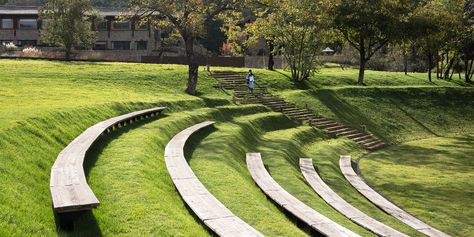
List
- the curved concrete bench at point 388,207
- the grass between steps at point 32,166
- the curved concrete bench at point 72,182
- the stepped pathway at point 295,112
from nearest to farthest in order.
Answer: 1. the grass between steps at point 32,166
2. the curved concrete bench at point 72,182
3. the curved concrete bench at point 388,207
4. the stepped pathway at point 295,112

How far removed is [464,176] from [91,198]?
22.1 metres

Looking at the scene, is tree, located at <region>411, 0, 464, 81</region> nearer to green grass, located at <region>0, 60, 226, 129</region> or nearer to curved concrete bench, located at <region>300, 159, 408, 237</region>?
green grass, located at <region>0, 60, 226, 129</region>

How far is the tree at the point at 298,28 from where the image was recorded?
46.8 m

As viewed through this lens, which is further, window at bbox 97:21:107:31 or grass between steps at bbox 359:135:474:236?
window at bbox 97:21:107:31

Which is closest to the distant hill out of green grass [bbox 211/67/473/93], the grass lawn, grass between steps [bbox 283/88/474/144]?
green grass [bbox 211/67/473/93]

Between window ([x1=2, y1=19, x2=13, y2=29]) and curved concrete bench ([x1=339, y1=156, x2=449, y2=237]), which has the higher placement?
window ([x1=2, y1=19, x2=13, y2=29])

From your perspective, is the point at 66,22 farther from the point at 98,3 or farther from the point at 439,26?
the point at 98,3

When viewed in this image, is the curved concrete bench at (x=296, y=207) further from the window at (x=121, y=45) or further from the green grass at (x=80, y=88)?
the window at (x=121, y=45)

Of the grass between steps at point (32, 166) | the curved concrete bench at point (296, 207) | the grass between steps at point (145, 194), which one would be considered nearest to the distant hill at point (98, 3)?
the grass between steps at point (32, 166)

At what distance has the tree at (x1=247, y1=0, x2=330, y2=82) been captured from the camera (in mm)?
46781

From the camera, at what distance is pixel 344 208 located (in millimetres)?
16516

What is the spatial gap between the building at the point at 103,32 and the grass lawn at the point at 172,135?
3775 centimetres

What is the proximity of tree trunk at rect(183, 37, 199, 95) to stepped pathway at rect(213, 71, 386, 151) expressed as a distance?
3721 millimetres

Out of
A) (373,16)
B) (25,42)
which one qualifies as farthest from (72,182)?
(25,42)
